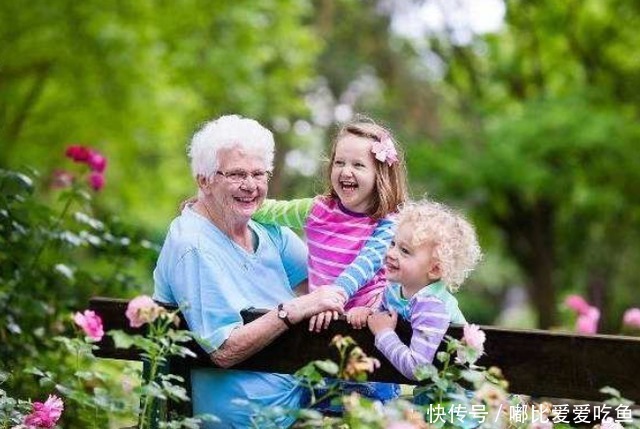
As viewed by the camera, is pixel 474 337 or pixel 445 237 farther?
pixel 445 237

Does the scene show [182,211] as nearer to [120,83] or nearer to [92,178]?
[92,178]

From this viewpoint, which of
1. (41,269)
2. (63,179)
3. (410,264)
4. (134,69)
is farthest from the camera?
(134,69)

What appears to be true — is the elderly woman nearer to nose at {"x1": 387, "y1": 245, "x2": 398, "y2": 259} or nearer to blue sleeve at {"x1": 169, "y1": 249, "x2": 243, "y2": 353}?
blue sleeve at {"x1": 169, "y1": 249, "x2": 243, "y2": 353}

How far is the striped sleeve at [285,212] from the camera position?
3.98 metres

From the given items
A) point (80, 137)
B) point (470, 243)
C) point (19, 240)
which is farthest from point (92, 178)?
point (80, 137)

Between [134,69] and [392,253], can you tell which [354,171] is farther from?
[134,69]

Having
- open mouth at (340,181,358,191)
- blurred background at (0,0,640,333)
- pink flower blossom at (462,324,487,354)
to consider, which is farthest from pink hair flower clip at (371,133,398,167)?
blurred background at (0,0,640,333)

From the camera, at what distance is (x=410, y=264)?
3.42 meters

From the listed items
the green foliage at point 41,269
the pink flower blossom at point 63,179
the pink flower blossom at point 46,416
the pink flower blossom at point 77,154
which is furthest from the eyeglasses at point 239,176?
the pink flower blossom at point 63,179

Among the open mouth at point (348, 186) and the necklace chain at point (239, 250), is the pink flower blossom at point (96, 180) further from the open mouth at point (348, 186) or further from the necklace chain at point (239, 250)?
the open mouth at point (348, 186)

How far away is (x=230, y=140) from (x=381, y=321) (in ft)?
2.63

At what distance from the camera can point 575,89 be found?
17.4 meters

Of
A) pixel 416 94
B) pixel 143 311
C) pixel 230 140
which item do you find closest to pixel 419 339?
pixel 143 311

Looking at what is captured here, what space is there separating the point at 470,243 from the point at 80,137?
15.1m
